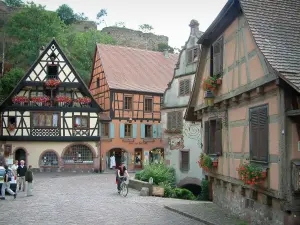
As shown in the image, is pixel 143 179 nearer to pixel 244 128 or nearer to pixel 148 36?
pixel 244 128

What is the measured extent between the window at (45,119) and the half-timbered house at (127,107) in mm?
4577

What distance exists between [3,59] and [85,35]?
10985 millimetres

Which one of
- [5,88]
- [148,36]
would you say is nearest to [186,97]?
[5,88]

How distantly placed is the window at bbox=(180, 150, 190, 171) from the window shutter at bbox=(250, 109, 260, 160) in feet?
50.2

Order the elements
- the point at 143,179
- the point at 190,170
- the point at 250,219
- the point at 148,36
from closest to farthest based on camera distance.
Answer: the point at 250,219
the point at 143,179
the point at 190,170
the point at 148,36

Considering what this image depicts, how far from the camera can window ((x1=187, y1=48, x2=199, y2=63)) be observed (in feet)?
85.3

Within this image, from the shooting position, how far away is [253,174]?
34.0 ft

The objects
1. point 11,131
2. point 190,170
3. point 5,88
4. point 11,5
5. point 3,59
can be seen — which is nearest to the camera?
→ point 190,170

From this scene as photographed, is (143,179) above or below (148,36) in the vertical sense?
below

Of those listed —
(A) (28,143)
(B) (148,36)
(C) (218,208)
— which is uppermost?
(B) (148,36)

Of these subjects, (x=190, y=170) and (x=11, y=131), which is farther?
(x=11, y=131)

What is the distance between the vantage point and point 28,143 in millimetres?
34156

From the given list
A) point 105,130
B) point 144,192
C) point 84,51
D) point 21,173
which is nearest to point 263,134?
point 144,192

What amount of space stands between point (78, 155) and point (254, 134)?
1037 inches
